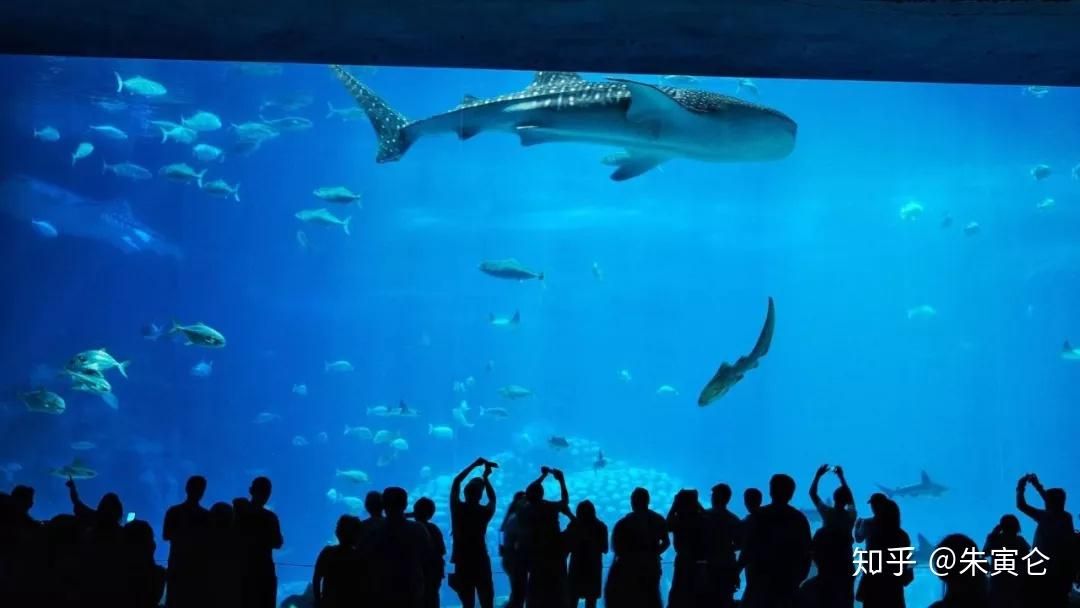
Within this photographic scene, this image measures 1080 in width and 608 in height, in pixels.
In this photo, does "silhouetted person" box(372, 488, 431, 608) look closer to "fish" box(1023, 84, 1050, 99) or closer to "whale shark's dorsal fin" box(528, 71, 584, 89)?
"whale shark's dorsal fin" box(528, 71, 584, 89)

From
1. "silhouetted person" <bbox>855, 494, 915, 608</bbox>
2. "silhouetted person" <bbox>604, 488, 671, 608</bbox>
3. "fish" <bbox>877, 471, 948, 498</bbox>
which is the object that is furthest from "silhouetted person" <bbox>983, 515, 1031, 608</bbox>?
"fish" <bbox>877, 471, 948, 498</bbox>

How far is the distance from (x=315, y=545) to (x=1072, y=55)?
3347cm

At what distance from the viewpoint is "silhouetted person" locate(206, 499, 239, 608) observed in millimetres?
3531

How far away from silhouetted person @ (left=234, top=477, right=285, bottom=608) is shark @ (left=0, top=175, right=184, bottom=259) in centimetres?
1911

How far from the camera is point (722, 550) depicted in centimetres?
379

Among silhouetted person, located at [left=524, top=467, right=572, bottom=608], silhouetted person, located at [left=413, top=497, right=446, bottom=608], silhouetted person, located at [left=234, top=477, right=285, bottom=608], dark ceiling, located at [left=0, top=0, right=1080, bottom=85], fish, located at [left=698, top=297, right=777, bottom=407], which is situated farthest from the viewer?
fish, located at [left=698, top=297, right=777, bottom=407]

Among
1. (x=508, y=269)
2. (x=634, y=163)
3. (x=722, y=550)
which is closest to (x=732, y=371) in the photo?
(x=722, y=550)

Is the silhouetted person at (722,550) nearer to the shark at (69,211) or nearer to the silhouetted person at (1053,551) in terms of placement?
the silhouetted person at (1053,551)

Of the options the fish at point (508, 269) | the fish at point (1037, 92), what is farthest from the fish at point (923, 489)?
the fish at point (1037, 92)

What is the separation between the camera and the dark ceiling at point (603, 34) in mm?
4703

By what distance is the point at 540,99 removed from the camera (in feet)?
17.6

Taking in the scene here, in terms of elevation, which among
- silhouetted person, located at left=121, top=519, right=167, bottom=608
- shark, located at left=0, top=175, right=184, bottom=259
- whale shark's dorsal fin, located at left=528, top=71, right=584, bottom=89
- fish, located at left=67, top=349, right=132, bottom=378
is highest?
shark, located at left=0, top=175, right=184, bottom=259

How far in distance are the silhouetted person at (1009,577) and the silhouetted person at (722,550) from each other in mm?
1118

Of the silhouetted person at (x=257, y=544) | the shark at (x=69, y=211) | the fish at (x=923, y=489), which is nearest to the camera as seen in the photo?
the silhouetted person at (x=257, y=544)
